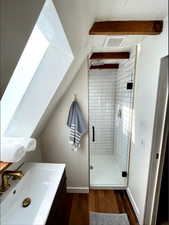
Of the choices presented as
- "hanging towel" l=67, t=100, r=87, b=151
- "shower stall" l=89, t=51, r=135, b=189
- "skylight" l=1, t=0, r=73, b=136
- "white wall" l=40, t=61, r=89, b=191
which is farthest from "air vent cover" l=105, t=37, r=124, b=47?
"shower stall" l=89, t=51, r=135, b=189

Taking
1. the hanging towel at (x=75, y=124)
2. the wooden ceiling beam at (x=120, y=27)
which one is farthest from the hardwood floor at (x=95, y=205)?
the wooden ceiling beam at (x=120, y=27)

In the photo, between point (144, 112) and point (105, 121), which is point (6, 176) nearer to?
point (144, 112)

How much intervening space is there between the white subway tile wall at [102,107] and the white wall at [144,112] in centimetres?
118

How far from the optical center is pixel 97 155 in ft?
10.0

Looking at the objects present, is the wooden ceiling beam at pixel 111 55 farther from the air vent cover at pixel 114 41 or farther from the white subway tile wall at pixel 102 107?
the white subway tile wall at pixel 102 107

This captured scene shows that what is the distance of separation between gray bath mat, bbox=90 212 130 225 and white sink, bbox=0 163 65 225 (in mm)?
905

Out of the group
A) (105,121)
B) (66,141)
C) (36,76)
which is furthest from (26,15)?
(105,121)

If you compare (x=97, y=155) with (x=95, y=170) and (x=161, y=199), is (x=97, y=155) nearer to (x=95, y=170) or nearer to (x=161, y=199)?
(x=95, y=170)

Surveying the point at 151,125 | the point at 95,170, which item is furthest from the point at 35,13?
the point at 95,170

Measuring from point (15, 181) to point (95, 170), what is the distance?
174 centimetres

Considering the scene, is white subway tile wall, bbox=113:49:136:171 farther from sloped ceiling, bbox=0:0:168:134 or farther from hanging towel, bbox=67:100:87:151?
sloped ceiling, bbox=0:0:168:134

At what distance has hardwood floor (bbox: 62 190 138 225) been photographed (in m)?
1.60

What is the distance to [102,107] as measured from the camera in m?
2.85

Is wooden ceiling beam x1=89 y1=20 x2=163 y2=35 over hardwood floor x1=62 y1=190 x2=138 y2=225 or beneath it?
over
